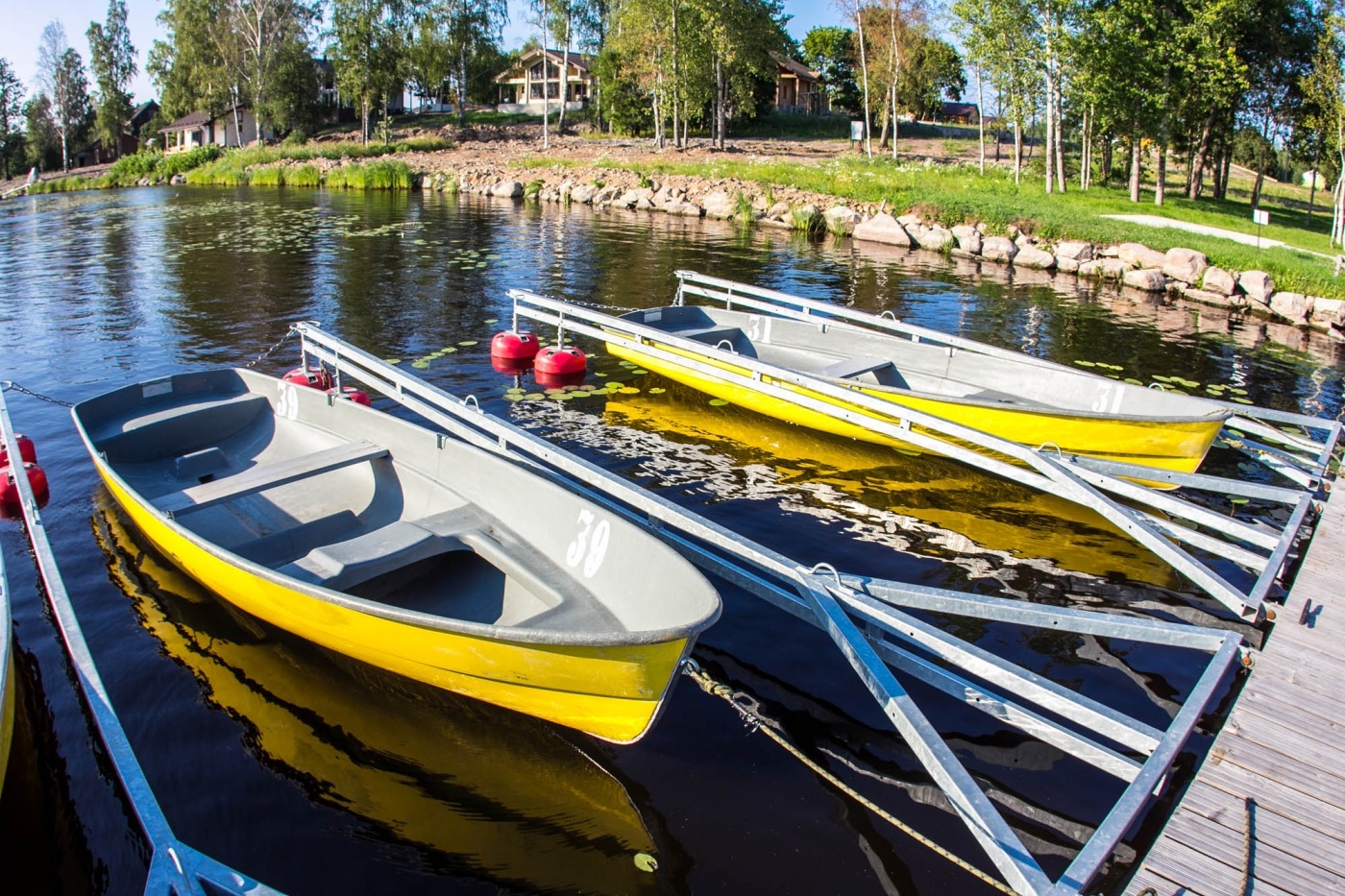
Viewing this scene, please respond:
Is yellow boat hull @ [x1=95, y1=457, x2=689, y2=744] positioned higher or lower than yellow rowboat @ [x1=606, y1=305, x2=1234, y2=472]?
lower

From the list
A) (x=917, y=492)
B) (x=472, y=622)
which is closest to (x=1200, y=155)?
(x=917, y=492)

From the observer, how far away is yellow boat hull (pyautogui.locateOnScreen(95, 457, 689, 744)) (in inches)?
220

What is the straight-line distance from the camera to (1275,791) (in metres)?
5.56

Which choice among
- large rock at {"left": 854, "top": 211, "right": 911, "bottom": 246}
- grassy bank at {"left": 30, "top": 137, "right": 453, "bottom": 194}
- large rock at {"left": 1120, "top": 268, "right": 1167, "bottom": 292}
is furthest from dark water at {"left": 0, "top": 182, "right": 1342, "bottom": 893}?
grassy bank at {"left": 30, "top": 137, "right": 453, "bottom": 194}

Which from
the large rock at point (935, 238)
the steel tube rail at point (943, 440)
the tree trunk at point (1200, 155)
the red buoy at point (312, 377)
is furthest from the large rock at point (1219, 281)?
the red buoy at point (312, 377)

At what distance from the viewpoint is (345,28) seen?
66000mm

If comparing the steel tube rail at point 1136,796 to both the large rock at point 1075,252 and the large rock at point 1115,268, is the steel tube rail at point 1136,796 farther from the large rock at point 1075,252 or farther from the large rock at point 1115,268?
the large rock at point 1075,252

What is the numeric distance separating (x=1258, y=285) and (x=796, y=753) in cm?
2331

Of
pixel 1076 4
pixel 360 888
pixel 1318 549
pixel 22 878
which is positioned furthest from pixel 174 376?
pixel 1076 4

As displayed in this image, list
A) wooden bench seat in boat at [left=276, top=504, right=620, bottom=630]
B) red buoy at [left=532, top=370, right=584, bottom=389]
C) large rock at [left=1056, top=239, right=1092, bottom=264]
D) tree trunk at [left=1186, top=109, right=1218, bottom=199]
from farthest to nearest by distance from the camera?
tree trunk at [left=1186, top=109, right=1218, bottom=199] → large rock at [left=1056, top=239, right=1092, bottom=264] → red buoy at [left=532, top=370, right=584, bottom=389] → wooden bench seat in boat at [left=276, top=504, right=620, bottom=630]

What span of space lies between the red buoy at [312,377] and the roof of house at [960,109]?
8280cm

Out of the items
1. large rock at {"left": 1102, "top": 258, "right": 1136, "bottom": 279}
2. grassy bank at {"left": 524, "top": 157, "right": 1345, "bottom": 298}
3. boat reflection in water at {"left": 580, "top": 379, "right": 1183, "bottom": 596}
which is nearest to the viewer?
boat reflection in water at {"left": 580, "top": 379, "right": 1183, "bottom": 596}

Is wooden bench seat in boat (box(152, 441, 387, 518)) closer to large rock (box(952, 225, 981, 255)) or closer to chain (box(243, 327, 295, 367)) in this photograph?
chain (box(243, 327, 295, 367))

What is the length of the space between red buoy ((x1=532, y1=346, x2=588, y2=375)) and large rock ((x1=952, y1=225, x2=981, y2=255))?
1915 centimetres
